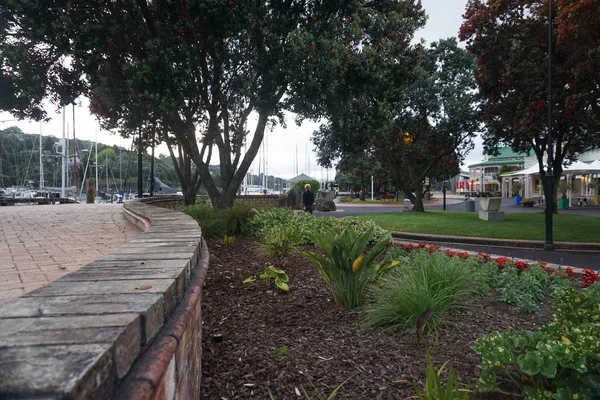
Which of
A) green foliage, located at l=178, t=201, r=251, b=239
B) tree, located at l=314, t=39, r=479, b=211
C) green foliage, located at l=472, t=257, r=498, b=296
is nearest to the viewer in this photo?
green foliage, located at l=472, t=257, r=498, b=296

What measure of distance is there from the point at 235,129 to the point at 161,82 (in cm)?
520

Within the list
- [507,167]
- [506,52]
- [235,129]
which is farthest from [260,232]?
[507,167]

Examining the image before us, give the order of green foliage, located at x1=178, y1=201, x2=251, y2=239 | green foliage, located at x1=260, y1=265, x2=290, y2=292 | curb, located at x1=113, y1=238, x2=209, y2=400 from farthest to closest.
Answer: green foliage, located at x1=178, y1=201, x2=251, y2=239 → green foliage, located at x1=260, y1=265, x2=290, y2=292 → curb, located at x1=113, y1=238, x2=209, y2=400

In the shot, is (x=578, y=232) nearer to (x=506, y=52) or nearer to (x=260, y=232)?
(x=506, y=52)

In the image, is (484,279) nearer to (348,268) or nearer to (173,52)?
(348,268)

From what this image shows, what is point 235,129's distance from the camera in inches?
524

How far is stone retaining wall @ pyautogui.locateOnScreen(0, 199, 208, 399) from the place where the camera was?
95 centimetres

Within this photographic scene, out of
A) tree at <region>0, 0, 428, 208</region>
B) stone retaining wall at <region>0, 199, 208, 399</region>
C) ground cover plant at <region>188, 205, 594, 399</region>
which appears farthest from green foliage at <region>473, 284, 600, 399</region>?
tree at <region>0, 0, 428, 208</region>

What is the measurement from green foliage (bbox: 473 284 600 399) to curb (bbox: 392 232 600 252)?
8.01 metres

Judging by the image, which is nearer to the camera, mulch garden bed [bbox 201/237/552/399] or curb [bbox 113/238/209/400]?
curb [bbox 113/238/209/400]

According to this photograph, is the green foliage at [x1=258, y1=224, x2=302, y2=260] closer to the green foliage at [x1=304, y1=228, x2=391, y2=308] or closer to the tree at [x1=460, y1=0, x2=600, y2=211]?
the green foliage at [x1=304, y1=228, x2=391, y2=308]

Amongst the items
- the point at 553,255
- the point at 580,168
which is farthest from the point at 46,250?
the point at 580,168

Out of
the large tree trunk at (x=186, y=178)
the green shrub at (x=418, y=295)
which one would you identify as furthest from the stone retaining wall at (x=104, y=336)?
the large tree trunk at (x=186, y=178)

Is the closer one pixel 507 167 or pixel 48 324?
pixel 48 324
